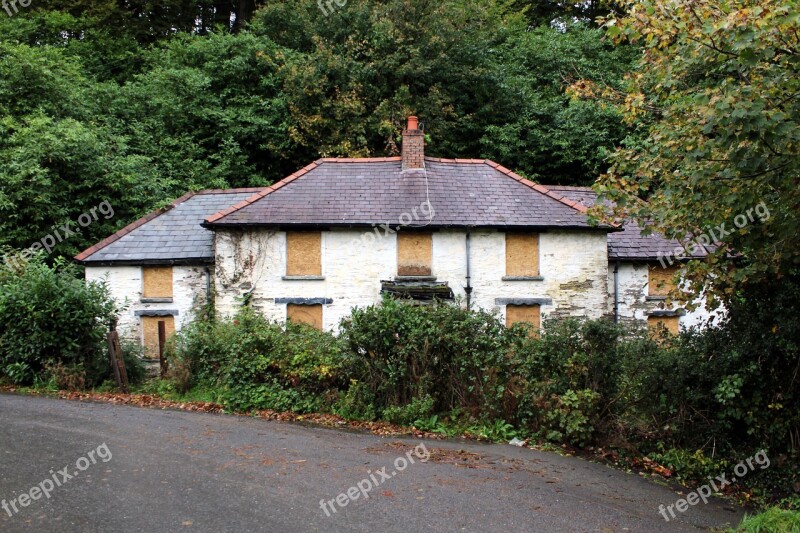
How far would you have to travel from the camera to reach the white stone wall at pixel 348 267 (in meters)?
17.2

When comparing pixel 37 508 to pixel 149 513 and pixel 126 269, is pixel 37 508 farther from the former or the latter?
pixel 126 269

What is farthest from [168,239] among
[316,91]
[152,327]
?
[316,91]

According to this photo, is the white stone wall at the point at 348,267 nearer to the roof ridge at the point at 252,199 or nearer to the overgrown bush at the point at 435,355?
the roof ridge at the point at 252,199

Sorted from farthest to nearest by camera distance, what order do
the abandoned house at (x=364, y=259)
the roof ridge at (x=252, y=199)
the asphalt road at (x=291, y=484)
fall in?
1. the abandoned house at (x=364, y=259)
2. the roof ridge at (x=252, y=199)
3. the asphalt road at (x=291, y=484)

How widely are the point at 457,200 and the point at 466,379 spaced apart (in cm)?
877

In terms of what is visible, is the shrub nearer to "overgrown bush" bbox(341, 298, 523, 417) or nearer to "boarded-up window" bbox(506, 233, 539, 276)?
"overgrown bush" bbox(341, 298, 523, 417)

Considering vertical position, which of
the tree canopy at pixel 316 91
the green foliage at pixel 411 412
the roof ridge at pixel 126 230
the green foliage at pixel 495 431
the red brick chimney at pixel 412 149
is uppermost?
the tree canopy at pixel 316 91

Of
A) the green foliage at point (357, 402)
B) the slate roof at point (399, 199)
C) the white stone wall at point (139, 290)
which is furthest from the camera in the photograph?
the white stone wall at point (139, 290)

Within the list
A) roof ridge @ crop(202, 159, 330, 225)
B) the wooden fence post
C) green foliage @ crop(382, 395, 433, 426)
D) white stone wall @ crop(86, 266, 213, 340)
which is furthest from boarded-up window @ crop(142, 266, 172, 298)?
green foliage @ crop(382, 395, 433, 426)

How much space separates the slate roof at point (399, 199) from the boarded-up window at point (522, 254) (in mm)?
554

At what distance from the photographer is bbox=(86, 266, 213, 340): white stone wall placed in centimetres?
1744

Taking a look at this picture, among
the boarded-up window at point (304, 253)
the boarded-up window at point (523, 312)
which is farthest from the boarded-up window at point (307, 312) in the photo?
the boarded-up window at point (523, 312)

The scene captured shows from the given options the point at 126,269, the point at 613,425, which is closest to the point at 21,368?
the point at 126,269

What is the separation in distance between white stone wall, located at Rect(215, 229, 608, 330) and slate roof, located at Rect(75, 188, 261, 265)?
1.10 m
